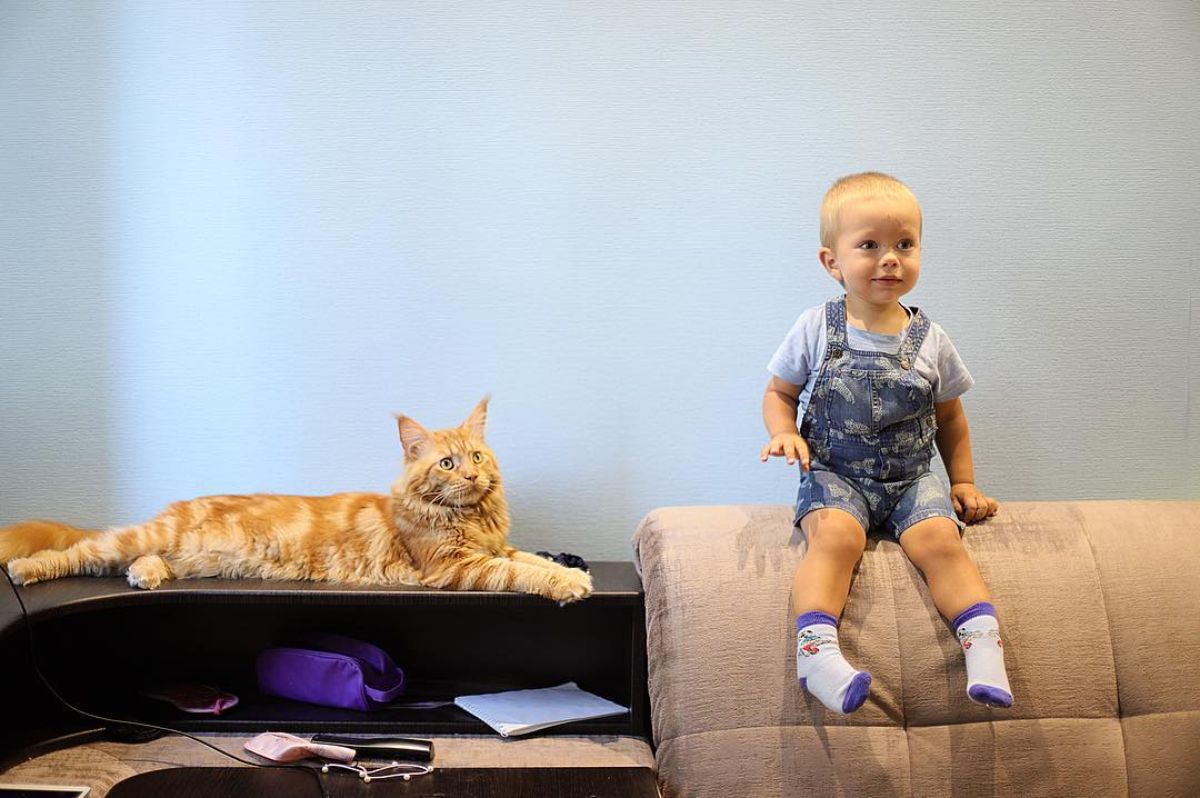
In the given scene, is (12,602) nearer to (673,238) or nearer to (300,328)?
(300,328)

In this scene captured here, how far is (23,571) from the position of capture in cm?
175

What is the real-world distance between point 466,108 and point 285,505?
87 cm

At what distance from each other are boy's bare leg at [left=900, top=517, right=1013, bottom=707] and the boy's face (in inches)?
15.5

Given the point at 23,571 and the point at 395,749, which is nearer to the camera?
the point at 395,749

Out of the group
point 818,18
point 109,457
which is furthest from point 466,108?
point 109,457

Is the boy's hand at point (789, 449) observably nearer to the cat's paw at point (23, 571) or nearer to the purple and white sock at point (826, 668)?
the purple and white sock at point (826, 668)

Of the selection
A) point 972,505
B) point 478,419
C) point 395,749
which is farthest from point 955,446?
point 395,749

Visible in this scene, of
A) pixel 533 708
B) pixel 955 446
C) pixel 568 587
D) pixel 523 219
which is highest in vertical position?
pixel 523 219

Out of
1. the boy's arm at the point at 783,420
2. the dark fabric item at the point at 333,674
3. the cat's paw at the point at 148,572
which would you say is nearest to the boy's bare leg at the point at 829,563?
the boy's arm at the point at 783,420

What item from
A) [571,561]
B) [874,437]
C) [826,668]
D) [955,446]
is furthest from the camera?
[571,561]

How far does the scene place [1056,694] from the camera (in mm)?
1580

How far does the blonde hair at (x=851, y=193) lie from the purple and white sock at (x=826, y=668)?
640 mm

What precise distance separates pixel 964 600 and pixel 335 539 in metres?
1.09

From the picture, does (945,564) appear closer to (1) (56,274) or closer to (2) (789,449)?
(2) (789,449)
